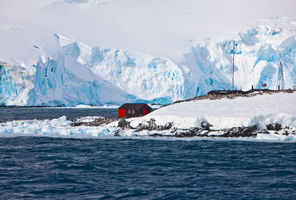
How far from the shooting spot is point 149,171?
1927 centimetres

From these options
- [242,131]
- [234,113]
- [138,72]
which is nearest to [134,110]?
[234,113]

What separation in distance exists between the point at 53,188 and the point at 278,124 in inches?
966

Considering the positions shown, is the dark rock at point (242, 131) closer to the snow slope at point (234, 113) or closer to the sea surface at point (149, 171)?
the snow slope at point (234, 113)

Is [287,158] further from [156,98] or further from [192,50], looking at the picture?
[192,50]

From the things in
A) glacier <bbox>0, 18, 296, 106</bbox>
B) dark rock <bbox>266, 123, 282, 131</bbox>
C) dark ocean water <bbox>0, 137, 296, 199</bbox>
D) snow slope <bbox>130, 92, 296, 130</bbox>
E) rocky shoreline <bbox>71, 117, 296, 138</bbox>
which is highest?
glacier <bbox>0, 18, 296, 106</bbox>

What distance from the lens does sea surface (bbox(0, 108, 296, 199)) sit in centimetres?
1481

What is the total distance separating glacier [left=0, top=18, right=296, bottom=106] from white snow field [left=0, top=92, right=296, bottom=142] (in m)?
96.6

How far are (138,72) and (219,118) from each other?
11925 cm

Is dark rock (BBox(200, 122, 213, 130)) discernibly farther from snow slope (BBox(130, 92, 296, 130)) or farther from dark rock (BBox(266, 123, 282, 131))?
dark rock (BBox(266, 123, 282, 131))

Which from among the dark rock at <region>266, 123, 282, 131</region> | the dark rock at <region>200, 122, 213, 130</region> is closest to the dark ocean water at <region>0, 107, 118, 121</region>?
the dark rock at <region>200, 122, 213, 130</region>

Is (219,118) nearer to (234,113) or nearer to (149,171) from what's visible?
(234,113)

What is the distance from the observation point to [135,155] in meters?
24.7

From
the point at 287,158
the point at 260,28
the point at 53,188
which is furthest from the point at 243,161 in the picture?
the point at 260,28

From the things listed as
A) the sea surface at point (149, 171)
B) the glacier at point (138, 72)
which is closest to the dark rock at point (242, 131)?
the sea surface at point (149, 171)
